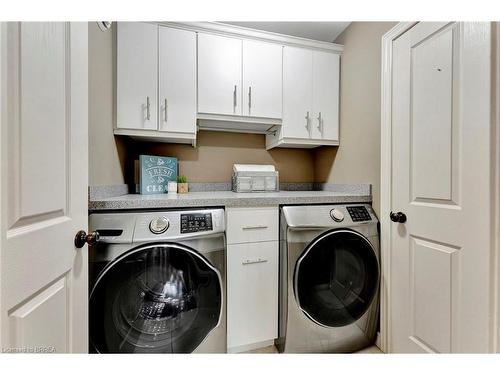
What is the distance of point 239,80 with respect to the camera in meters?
1.65

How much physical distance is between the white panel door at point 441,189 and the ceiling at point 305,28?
71 cm

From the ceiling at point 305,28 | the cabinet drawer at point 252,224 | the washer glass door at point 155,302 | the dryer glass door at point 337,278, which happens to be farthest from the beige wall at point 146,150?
the dryer glass door at point 337,278

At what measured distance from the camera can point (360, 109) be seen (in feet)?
5.25

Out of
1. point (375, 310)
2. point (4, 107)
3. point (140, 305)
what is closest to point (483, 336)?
point (375, 310)

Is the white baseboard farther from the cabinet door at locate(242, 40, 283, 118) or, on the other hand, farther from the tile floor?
the cabinet door at locate(242, 40, 283, 118)

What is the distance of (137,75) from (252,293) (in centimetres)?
159

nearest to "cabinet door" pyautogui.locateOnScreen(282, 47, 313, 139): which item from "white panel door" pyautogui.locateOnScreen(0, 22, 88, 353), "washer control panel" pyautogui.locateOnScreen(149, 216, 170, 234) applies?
"washer control panel" pyautogui.locateOnScreen(149, 216, 170, 234)

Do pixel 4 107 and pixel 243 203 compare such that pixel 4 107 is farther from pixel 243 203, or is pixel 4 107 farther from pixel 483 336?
pixel 483 336

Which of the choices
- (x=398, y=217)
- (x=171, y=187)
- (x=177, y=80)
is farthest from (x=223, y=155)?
(x=398, y=217)

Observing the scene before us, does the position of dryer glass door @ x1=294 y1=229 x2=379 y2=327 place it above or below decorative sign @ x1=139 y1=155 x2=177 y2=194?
below

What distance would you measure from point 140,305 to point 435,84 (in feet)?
5.83

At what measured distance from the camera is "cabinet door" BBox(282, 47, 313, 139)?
175cm

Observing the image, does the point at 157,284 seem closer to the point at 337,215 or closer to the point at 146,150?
the point at 337,215

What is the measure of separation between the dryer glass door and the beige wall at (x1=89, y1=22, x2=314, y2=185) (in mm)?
987
